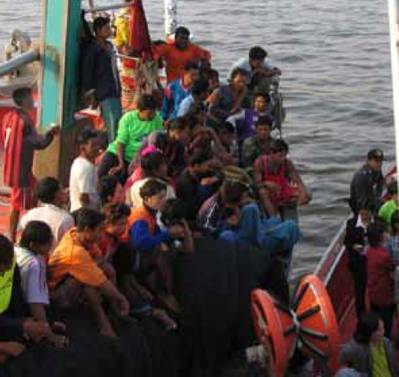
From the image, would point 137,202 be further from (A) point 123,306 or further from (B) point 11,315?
(B) point 11,315

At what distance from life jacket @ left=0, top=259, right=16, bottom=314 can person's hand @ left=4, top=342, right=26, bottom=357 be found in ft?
0.64

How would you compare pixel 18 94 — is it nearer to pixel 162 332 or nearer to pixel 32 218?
pixel 32 218

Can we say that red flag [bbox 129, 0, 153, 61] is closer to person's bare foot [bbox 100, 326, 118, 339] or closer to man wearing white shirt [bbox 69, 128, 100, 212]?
man wearing white shirt [bbox 69, 128, 100, 212]

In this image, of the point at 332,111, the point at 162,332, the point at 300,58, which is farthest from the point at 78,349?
the point at 300,58

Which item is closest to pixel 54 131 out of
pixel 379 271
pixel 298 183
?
pixel 298 183

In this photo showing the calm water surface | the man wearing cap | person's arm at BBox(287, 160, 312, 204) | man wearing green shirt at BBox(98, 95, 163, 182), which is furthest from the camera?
the calm water surface

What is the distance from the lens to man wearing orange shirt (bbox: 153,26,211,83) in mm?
12430

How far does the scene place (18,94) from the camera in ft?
29.1

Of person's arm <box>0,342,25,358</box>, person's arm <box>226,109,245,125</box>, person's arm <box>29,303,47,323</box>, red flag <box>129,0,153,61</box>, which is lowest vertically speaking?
person's arm <box>0,342,25,358</box>

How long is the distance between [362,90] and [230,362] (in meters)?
15.9

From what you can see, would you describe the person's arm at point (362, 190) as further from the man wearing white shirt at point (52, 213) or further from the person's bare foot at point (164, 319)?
the man wearing white shirt at point (52, 213)

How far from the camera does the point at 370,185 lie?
34.3 feet

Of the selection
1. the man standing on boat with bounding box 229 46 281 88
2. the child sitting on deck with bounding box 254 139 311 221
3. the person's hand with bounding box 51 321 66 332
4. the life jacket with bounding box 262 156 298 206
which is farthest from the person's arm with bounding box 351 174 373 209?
the person's hand with bounding box 51 321 66 332

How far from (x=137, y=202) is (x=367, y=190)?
2.97 m
